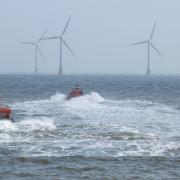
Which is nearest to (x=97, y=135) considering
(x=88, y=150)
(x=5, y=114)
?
(x=88, y=150)

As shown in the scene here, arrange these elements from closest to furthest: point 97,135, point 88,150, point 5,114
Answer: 1. point 88,150
2. point 97,135
3. point 5,114

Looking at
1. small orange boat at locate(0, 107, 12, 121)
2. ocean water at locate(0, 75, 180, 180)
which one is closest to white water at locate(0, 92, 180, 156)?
ocean water at locate(0, 75, 180, 180)

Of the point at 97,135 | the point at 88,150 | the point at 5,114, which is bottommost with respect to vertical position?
the point at 97,135

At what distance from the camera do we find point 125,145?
27312 millimetres

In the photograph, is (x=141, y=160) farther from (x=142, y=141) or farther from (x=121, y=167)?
(x=142, y=141)

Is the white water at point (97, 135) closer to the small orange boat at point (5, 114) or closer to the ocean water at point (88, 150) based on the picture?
the ocean water at point (88, 150)

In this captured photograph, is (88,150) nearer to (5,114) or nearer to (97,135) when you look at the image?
(97,135)

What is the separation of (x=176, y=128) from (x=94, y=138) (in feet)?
26.4

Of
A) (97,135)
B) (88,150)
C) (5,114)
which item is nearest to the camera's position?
(88,150)

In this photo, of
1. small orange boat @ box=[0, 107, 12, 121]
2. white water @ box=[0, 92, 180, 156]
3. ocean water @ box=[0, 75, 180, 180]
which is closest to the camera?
ocean water @ box=[0, 75, 180, 180]

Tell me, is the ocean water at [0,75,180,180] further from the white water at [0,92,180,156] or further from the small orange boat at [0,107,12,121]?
the small orange boat at [0,107,12,121]

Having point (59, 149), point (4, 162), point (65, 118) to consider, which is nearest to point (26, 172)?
point (4, 162)

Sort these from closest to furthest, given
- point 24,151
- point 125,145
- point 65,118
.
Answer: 1. point 24,151
2. point 125,145
3. point 65,118

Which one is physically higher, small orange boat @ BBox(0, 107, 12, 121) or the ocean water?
small orange boat @ BBox(0, 107, 12, 121)
